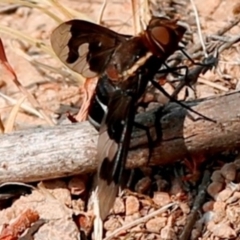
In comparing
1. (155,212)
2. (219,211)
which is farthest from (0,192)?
(219,211)

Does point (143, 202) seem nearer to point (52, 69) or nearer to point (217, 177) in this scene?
point (217, 177)

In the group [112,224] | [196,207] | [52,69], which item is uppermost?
[52,69]

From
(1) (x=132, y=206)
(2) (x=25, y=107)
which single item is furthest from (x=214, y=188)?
(2) (x=25, y=107)

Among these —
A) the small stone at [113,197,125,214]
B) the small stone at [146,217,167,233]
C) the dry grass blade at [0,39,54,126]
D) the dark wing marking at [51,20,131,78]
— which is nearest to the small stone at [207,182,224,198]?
the small stone at [146,217,167,233]

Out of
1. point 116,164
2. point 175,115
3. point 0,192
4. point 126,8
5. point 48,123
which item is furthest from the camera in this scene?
point 126,8

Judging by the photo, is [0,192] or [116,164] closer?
[116,164]

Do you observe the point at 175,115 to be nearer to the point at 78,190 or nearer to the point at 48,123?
the point at 78,190

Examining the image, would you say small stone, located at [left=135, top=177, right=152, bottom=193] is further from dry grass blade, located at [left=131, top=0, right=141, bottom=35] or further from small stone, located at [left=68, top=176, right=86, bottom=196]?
dry grass blade, located at [left=131, top=0, right=141, bottom=35]
